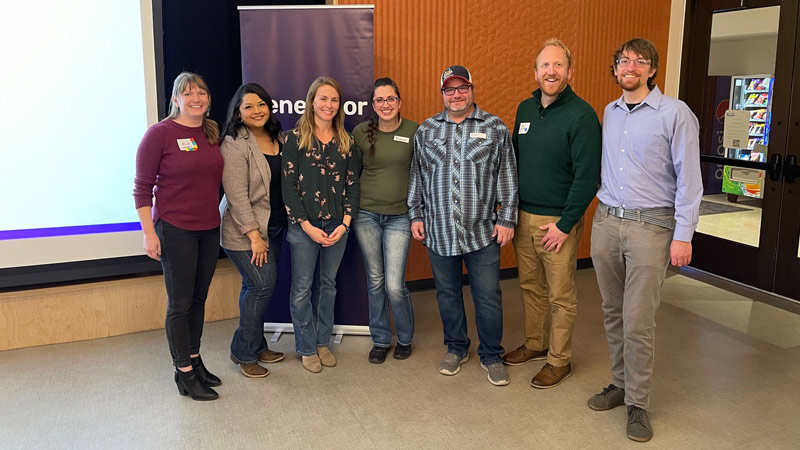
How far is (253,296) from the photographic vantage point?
Answer: 3.54 meters

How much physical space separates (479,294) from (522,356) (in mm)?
551

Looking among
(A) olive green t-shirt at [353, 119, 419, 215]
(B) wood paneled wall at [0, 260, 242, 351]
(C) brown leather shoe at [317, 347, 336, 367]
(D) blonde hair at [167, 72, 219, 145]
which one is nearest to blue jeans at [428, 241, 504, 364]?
(A) olive green t-shirt at [353, 119, 419, 215]

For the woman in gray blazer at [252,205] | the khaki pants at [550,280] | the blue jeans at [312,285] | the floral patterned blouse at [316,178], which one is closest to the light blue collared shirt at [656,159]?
the khaki pants at [550,280]

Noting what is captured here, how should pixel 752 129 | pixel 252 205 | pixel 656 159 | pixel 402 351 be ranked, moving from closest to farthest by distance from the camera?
1. pixel 656 159
2. pixel 252 205
3. pixel 402 351
4. pixel 752 129

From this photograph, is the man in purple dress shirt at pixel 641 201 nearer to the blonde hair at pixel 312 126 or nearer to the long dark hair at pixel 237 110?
the blonde hair at pixel 312 126

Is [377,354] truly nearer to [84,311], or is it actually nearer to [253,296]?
[253,296]

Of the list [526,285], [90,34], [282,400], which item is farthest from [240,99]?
[526,285]

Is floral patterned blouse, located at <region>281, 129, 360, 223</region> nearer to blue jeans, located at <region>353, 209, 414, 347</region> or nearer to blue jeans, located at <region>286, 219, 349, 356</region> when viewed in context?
blue jeans, located at <region>286, 219, 349, 356</region>

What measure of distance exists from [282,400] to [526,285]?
1.51 metres

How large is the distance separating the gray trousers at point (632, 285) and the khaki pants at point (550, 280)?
0.31 m

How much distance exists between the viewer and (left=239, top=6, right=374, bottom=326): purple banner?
3906mm

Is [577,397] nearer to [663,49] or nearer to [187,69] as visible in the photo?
[187,69]

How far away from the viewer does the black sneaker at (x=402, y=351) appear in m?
3.86

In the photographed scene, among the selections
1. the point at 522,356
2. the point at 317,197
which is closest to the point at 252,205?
the point at 317,197
